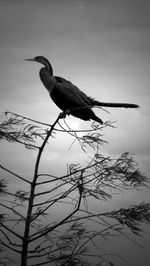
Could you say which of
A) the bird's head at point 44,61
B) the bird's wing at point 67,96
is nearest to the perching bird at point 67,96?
the bird's wing at point 67,96

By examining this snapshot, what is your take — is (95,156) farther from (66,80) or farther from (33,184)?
(66,80)

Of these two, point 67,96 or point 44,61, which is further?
point 44,61

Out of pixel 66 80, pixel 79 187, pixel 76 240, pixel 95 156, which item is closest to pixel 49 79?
pixel 66 80

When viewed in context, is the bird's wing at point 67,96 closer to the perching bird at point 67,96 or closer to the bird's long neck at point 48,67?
the perching bird at point 67,96

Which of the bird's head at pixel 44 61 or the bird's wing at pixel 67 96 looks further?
the bird's head at pixel 44 61

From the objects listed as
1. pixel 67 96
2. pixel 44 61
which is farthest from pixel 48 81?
pixel 44 61

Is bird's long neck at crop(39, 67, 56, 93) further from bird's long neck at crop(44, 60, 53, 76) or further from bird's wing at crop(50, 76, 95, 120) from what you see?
bird's long neck at crop(44, 60, 53, 76)

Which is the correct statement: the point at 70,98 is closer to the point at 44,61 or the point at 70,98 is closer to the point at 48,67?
the point at 48,67

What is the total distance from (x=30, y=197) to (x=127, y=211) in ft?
5.71

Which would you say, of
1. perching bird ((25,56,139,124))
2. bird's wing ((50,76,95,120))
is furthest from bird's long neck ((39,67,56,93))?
bird's wing ((50,76,95,120))

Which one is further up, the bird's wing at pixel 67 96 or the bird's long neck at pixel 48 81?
the bird's long neck at pixel 48 81

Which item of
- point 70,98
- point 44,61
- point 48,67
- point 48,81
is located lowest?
point 70,98

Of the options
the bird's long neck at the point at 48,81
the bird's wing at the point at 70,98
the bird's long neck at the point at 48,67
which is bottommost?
the bird's wing at the point at 70,98

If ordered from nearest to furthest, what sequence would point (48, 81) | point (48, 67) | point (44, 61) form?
1. point (48, 81)
2. point (48, 67)
3. point (44, 61)
